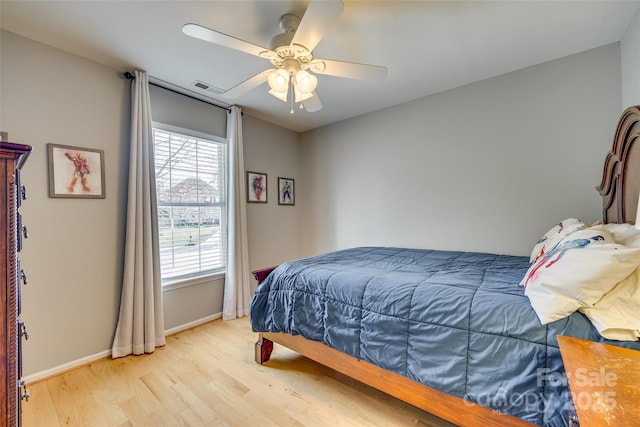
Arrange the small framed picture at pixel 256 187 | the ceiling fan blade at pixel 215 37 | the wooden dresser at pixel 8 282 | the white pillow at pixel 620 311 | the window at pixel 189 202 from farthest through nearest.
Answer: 1. the small framed picture at pixel 256 187
2. the window at pixel 189 202
3. the ceiling fan blade at pixel 215 37
4. the white pillow at pixel 620 311
5. the wooden dresser at pixel 8 282

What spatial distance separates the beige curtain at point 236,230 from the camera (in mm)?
3234

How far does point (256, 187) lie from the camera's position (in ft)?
12.0

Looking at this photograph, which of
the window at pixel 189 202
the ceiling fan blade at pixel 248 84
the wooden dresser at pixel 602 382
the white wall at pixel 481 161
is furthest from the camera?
the window at pixel 189 202

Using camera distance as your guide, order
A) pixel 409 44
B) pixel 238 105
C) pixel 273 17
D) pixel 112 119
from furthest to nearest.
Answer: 1. pixel 238 105
2. pixel 112 119
3. pixel 409 44
4. pixel 273 17

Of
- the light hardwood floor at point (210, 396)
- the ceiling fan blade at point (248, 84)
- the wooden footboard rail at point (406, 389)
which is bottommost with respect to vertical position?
the light hardwood floor at point (210, 396)

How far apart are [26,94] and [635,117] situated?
3.95 metres

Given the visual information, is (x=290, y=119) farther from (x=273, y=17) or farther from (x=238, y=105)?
(x=273, y=17)

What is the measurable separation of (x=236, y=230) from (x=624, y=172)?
129 inches

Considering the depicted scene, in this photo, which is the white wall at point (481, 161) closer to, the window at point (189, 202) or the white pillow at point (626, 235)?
the white pillow at point (626, 235)

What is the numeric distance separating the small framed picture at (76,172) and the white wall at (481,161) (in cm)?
263

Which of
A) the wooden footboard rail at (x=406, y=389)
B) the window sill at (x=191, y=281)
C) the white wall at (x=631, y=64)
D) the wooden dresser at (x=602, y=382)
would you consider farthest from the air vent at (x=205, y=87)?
the white wall at (x=631, y=64)

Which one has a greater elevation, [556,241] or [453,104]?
[453,104]

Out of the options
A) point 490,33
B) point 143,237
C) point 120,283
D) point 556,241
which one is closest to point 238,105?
point 143,237

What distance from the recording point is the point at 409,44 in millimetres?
2184
